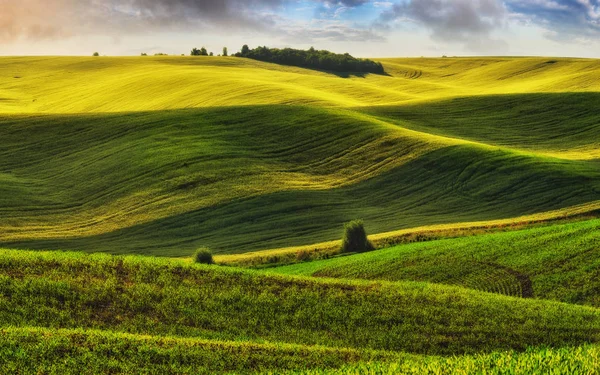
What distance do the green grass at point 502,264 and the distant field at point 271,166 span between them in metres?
7.87

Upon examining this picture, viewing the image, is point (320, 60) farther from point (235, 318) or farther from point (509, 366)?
point (509, 366)

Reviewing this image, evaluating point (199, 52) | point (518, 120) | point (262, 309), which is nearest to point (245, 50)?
point (199, 52)

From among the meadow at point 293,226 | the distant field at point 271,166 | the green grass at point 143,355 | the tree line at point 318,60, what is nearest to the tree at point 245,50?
the tree line at point 318,60

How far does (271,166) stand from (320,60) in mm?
72194

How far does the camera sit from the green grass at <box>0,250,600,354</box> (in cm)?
1719

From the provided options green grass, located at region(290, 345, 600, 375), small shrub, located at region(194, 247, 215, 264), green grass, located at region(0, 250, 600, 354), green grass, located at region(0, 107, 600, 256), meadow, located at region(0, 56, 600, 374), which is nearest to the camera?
green grass, located at region(290, 345, 600, 375)

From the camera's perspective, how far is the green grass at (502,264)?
25.4m

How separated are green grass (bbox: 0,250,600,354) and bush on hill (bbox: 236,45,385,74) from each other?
329 feet

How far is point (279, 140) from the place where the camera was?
55.8 metres

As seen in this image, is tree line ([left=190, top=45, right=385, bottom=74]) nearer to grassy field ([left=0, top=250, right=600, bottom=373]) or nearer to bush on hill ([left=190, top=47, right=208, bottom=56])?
bush on hill ([left=190, top=47, right=208, bottom=56])

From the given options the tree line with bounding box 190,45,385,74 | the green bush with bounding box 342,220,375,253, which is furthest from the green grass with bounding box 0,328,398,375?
the tree line with bounding box 190,45,385,74

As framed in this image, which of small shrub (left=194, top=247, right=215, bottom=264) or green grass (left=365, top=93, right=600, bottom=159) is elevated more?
green grass (left=365, top=93, right=600, bottom=159)

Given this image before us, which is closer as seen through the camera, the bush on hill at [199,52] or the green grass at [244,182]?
the green grass at [244,182]

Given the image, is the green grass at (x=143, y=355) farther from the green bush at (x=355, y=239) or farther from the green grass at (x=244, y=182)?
the green grass at (x=244, y=182)
